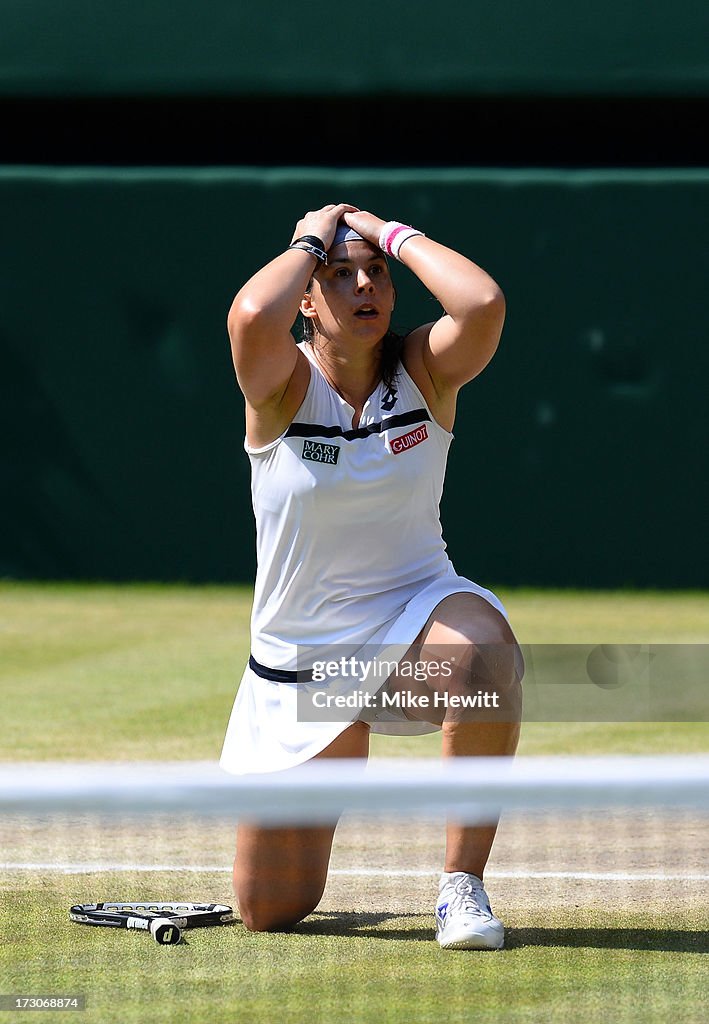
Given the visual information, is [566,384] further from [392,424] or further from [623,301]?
[392,424]

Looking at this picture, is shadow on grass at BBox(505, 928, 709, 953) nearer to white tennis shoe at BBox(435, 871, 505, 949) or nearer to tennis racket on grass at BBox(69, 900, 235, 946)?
white tennis shoe at BBox(435, 871, 505, 949)

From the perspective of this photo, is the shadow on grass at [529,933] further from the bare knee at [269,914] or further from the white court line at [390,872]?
the white court line at [390,872]

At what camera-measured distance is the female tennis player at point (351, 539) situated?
3494 mm

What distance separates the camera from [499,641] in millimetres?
3457

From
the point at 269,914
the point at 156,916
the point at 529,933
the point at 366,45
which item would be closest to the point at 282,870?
the point at 269,914

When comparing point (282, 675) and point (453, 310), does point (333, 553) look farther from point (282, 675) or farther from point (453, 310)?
point (453, 310)

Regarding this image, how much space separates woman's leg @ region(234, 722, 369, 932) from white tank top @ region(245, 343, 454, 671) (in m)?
0.31

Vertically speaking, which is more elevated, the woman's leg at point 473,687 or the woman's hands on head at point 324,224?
the woman's hands on head at point 324,224

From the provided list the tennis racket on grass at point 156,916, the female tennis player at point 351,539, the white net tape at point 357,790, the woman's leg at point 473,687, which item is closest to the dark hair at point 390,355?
the female tennis player at point 351,539

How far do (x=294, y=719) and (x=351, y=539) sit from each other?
1.48ft

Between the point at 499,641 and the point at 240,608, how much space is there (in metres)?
6.22

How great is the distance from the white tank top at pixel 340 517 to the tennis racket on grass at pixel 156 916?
0.60 metres

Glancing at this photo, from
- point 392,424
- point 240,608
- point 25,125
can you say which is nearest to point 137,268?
point 25,125

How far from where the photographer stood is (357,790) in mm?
1876
